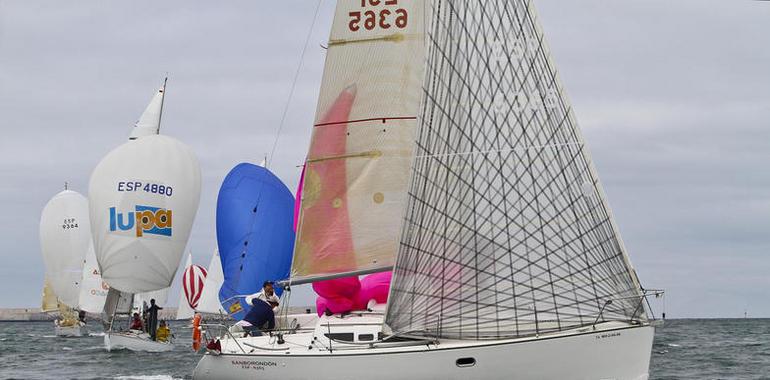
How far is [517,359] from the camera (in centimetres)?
1847

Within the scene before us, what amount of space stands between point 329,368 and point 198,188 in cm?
2702

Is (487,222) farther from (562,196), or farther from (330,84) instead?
(330,84)

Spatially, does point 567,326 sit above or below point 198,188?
below

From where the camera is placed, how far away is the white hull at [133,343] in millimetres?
44594

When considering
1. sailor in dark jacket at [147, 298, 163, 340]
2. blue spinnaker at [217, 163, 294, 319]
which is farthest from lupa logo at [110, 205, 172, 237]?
blue spinnaker at [217, 163, 294, 319]

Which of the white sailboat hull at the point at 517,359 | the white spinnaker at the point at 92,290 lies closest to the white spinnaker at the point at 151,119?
the white spinnaker at the point at 92,290

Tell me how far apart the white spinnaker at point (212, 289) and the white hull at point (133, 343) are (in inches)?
117

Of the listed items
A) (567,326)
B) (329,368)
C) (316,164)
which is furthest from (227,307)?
(567,326)

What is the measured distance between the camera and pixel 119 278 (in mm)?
43312

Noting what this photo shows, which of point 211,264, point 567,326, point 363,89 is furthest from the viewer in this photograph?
point 211,264

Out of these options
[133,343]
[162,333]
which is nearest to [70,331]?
[162,333]

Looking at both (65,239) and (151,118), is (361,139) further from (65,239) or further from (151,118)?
(65,239)

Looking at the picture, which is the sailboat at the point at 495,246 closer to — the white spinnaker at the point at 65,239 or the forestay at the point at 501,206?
the forestay at the point at 501,206

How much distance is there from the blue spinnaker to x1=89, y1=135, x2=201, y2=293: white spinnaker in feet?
36.0
